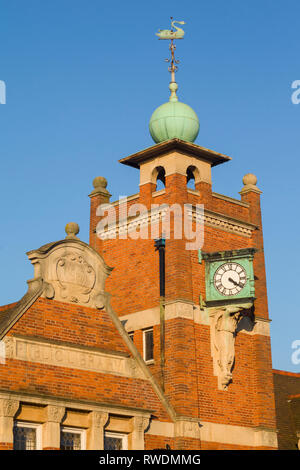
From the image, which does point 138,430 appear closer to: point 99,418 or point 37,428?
point 99,418

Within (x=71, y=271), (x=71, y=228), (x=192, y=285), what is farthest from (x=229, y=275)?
(x=71, y=271)

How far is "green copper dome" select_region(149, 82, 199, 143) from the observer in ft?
105

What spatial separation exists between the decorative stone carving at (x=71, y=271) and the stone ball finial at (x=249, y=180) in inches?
347

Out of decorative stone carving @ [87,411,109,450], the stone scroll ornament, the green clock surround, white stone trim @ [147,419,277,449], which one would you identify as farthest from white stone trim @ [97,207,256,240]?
decorative stone carving @ [87,411,109,450]

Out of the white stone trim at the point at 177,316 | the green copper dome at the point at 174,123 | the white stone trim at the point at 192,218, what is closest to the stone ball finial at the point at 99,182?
the white stone trim at the point at 192,218

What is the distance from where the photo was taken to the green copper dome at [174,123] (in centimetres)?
3188

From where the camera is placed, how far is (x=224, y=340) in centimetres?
2986

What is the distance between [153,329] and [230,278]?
3170 mm

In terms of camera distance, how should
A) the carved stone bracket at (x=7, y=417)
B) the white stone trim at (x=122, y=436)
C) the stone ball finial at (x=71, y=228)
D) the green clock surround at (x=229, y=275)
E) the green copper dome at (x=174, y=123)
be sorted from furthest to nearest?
the green copper dome at (x=174, y=123), the green clock surround at (x=229, y=275), the stone ball finial at (x=71, y=228), the white stone trim at (x=122, y=436), the carved stone bracket at (x=7, y=417)

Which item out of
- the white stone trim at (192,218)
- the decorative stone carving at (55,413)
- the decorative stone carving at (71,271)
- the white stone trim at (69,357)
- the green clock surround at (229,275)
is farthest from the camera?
the white stone trim at (192,218)

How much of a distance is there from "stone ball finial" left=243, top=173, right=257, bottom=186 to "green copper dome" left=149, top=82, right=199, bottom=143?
3.00 metres

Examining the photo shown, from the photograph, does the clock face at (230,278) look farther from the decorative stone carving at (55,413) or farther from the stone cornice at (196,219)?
the decorative stone carving at (55,413)

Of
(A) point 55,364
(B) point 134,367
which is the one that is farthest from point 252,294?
(A) point 55,364

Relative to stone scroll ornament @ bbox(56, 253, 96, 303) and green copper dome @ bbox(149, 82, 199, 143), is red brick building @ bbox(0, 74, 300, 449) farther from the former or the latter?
green copper dome @ bbox(149, 82, 199, 143)
